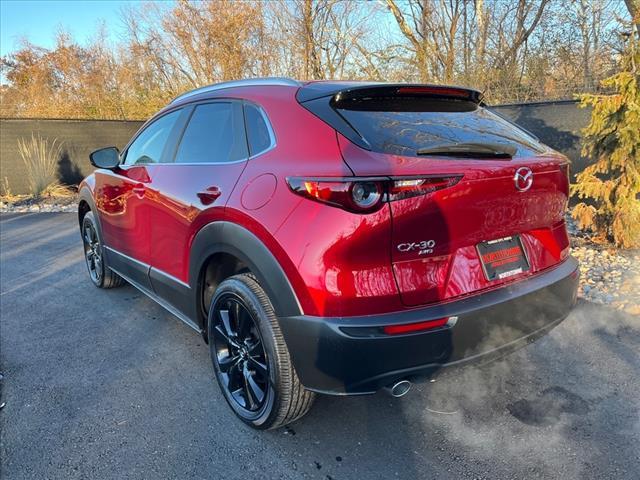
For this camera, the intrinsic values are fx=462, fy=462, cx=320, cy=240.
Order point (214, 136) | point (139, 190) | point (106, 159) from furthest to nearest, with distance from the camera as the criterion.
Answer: point (106, 159) → point (139, 190) → point (214, 136)

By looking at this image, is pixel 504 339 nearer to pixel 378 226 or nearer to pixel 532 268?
pixel 532 268

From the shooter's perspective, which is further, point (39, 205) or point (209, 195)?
point (39, 205)

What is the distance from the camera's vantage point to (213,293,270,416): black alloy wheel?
2.38 metres

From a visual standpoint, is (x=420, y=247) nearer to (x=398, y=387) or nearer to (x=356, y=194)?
(x=356, y=194)

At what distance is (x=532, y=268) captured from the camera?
7.59ft

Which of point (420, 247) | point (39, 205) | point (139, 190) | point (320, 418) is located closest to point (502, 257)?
point (420, 247)

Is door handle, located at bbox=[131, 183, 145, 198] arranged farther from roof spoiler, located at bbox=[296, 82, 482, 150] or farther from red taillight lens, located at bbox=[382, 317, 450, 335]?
red taillight lens, located at bbox=[382, 317, 450, 335]

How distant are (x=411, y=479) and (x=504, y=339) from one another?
0.76 m

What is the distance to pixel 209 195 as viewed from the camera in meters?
2.52

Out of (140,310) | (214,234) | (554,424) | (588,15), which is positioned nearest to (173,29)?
(588,15)

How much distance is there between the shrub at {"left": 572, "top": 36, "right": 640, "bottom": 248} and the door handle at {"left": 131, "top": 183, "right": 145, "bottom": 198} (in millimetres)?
4403

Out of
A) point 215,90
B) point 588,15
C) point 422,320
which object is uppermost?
point 588,15

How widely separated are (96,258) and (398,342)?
380cm

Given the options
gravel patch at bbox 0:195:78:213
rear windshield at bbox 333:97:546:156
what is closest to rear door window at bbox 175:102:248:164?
rear windshield at bbox 333:97:546:156
